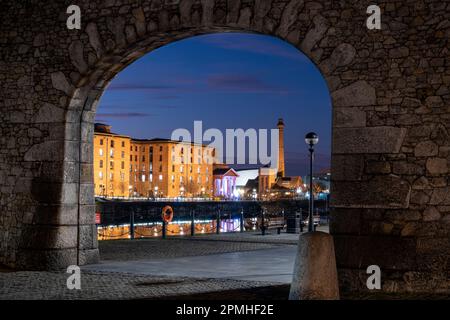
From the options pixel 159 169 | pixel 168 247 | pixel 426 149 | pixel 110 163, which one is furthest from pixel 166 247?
pixel 159 169

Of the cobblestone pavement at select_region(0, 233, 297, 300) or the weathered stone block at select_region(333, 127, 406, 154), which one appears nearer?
the cobblestone pavement at select_region(0, 233, 297, 300)

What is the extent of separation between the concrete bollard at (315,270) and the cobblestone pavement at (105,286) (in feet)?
7.98

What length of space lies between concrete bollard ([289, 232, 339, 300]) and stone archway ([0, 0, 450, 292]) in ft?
8.94

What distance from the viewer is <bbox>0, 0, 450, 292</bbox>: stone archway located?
1011cm

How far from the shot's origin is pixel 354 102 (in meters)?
10.5

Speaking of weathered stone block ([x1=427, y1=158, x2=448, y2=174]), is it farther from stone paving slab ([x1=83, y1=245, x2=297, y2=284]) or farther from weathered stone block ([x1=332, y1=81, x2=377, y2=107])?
stone paving slab ([x1=83, y1=245, x2=297, y2=284])

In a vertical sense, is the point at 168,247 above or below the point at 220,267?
below

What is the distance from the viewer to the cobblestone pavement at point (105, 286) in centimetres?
958

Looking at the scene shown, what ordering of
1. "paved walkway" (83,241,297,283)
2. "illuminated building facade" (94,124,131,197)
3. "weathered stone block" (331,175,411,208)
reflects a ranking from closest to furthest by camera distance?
"weathered stone block" (331,175,411,208), "paved walkway" (83,241,297,283), "illuminated building facade" (94,124,131,197)

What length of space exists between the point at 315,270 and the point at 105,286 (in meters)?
4.05

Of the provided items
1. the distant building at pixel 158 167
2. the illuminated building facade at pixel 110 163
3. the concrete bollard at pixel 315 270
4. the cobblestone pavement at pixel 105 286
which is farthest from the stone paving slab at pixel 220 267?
the distant building at pixel 158 167

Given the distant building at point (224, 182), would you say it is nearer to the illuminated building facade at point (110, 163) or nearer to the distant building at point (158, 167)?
the distant building at point (158, 167)

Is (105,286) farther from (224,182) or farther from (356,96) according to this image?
(224,182)

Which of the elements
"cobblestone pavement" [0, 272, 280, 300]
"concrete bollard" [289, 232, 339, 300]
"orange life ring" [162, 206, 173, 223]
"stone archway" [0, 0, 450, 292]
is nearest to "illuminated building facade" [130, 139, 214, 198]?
"orange life ring" [162, 206, 173, 223]
